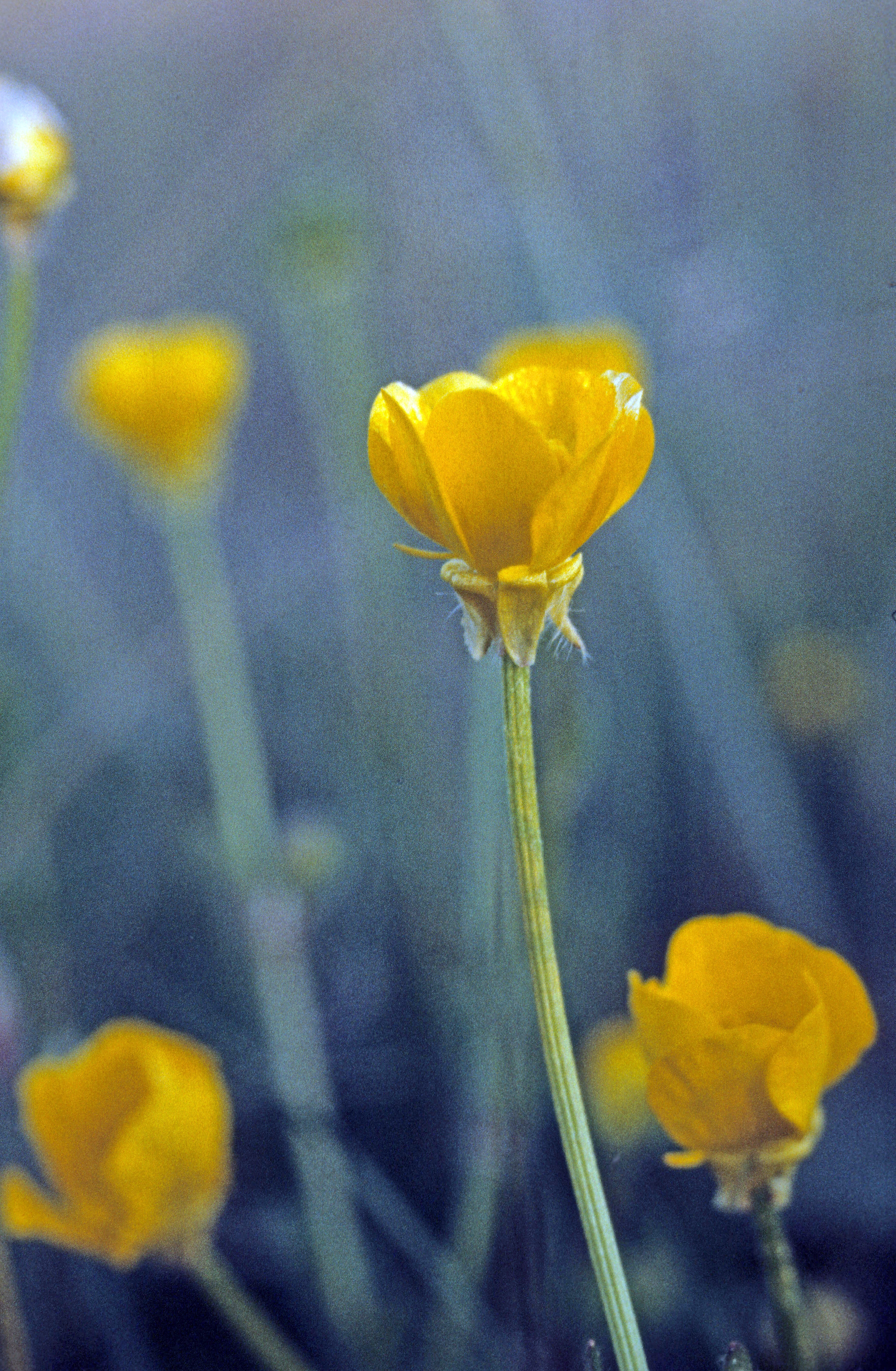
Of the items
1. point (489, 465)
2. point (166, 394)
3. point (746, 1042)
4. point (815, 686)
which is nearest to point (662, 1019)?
point (746, 1042)

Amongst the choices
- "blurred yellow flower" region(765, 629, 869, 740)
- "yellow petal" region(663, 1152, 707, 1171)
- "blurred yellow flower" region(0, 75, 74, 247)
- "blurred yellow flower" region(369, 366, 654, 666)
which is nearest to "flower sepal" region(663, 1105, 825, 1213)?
"yellow petal" region(663, 1152, 707, 1171)

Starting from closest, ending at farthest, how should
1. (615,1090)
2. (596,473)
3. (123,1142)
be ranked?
(596,473)
(123,1142)
(615,1090)

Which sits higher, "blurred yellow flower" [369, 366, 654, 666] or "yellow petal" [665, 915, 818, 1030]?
"blurred yellow flower" [369, 366, 654, 666]

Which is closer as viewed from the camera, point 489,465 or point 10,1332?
point 489,465

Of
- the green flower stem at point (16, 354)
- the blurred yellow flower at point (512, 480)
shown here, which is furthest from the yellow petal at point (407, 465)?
the green flower stem at point (16, 354)

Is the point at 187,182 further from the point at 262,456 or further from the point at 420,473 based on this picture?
the point at 420,473

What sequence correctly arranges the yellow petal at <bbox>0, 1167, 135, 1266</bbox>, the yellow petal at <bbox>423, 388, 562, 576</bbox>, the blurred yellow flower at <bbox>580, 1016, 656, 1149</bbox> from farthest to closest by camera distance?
the blurred yellow flower at <bbox>580, 1016, 656, 1149</bbox>
the yellow petal at <bbox>0, 1167, 135, 1266</bbox>
the yellow petal at <bbox>423, 388, 562, 576</bbox>

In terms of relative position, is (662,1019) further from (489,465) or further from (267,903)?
(267,903)

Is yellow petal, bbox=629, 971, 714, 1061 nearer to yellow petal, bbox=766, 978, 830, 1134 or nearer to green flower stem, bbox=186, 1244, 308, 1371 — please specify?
yellow petal, bbox=766, 978, 830, 1134
